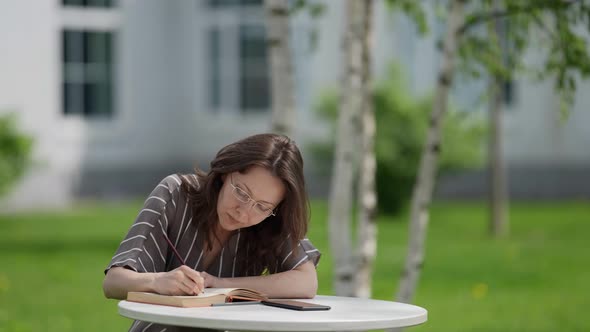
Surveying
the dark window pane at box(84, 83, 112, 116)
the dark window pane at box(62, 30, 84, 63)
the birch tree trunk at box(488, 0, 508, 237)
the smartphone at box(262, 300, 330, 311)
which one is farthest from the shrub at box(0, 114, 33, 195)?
the smartphone at box(262, 300, 330, 311)

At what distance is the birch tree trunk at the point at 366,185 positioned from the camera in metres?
6.04

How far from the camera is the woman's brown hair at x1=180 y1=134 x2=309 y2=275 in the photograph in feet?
11.6

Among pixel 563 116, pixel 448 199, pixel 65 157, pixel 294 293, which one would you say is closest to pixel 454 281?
pixel 563 116

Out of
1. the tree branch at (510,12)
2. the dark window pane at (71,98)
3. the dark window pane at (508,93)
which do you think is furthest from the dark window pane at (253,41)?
the tree branch at (510,12)

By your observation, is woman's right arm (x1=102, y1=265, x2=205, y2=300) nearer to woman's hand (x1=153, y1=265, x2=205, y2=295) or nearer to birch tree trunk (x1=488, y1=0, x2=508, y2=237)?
woman's hand (x1=153, y1=265, x2=205, y2=295)

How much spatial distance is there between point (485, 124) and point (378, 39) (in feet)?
10.5

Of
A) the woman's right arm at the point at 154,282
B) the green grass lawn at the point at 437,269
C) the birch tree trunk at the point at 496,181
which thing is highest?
the woman's right arm at the point at 154,282

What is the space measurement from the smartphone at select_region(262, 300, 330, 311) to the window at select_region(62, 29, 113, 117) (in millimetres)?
16181

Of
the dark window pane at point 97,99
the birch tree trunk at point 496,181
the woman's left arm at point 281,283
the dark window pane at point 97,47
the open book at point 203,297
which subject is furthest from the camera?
the dark window pane at point 97,99

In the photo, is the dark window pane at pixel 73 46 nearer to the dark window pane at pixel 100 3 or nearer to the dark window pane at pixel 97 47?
the dark window pane at pixel 97 47

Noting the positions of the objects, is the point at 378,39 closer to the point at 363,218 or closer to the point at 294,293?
the point at 363,218

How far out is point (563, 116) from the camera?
5543 millimetres

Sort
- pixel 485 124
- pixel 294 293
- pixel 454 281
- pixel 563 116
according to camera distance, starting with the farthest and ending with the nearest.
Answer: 1. pixel 485 124
2. pixel 454 281
3. pixel 563 116
4. pixel 294 293

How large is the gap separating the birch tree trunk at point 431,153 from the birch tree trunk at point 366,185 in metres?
0.22
